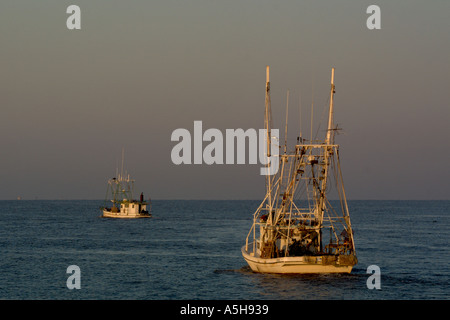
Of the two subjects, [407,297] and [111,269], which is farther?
[111,269]

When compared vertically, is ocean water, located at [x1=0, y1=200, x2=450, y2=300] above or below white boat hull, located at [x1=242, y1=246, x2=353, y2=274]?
below

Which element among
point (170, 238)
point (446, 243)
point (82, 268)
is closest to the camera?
point (82, 268)

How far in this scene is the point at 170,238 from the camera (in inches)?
4259

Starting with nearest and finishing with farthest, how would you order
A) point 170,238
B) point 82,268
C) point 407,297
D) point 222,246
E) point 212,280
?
point 407,297, point 212,280, point 82,268, point 222,246, point 170,238

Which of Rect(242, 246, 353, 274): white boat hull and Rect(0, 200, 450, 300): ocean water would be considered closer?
Rect(0, 200, 450, 300): ocean water

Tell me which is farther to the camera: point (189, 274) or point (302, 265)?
point (189, 274)

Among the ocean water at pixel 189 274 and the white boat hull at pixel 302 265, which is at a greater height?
the white boat hull at pixel 302 265

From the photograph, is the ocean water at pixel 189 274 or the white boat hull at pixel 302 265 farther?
the white boat hull at pixel 302 265

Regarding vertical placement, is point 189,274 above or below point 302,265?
below
